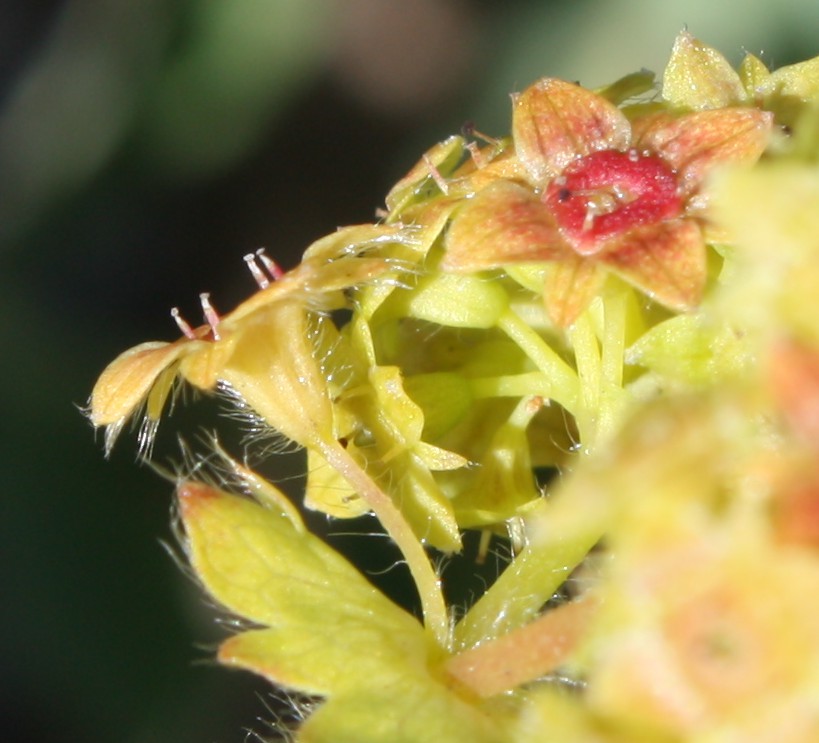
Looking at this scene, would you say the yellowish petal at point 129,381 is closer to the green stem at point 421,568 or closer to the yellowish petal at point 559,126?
the green stem at point 421,568

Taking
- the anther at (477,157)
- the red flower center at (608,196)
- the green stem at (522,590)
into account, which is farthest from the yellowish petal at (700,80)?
the green stem at (522,590)

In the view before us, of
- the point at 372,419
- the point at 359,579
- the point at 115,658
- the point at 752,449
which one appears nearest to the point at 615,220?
the point at 372,419

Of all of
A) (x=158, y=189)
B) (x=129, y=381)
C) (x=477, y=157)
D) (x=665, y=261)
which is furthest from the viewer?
(x=158, y=189)

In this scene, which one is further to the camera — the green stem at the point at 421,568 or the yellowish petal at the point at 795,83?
the yellowish petal at the point at 795,83

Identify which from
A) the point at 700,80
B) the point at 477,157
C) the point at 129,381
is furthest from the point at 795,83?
the point at 129,381

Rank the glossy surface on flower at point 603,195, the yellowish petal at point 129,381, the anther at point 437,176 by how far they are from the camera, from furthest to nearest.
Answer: the anther at point 437,176, the yellowish petal at point 129,381, the glossy surface on flower at point 603,195

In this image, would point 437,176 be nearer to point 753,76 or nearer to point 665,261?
point 665,261

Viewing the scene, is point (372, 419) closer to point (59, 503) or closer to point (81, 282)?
point (59, 503)
